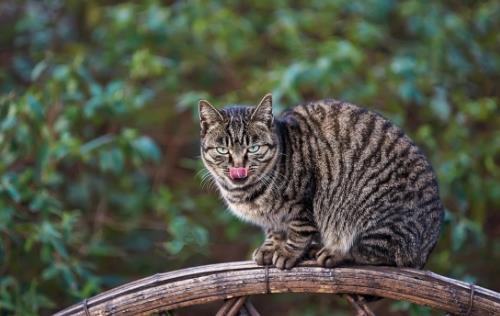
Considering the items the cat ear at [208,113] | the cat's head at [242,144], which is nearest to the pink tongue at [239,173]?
the cat's head at [242,144]

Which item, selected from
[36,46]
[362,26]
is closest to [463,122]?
[362,26]

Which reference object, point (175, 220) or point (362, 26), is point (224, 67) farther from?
point (175, 220)

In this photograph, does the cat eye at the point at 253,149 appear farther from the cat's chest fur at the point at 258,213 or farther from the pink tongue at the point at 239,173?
the cat's chest fur at the point at 258,213

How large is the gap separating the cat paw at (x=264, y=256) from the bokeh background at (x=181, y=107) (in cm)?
86

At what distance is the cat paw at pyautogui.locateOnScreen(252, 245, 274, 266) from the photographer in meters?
2.88

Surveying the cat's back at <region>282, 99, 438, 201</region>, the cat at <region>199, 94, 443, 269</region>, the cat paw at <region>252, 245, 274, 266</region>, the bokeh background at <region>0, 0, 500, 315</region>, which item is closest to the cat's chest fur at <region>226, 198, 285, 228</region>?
the cat at <region>199, 94, 443, 269</region>

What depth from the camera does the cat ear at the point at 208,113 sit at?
3.17 meters

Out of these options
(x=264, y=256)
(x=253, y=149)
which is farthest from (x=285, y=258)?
(x=253, y=149)

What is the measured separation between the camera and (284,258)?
9.27 ft

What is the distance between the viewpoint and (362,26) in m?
4.74

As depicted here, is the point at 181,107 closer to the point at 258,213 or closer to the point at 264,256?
the point at 258,213

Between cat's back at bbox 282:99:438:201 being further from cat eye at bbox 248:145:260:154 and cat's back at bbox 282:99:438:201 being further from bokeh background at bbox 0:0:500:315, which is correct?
bokeh background at bbox 0:0:500:315

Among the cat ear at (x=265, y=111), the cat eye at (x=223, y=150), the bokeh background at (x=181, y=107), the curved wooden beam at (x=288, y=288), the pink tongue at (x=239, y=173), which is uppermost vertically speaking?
the bokeh background at (x=181, y=107)

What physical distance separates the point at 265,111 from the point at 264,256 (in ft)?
1.87
